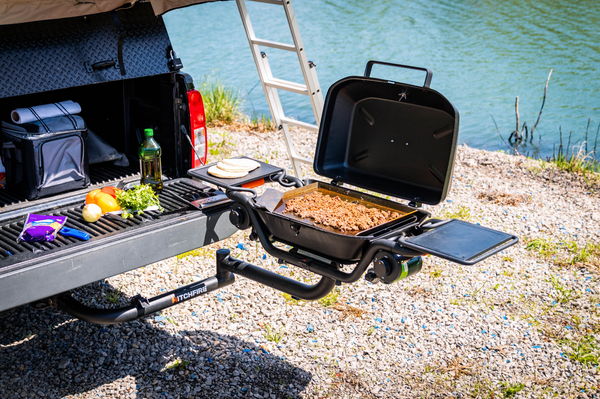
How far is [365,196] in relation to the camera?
2.88 metres

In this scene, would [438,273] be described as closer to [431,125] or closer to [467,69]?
[431,125]

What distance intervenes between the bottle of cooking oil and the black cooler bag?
39cm

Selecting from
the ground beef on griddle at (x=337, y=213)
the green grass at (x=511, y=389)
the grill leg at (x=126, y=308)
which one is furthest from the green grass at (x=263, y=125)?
the green grass at (x=511, y=389)

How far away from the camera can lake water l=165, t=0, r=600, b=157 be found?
11.5 m

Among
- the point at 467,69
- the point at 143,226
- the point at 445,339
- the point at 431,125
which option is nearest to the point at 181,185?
the point at 143,226

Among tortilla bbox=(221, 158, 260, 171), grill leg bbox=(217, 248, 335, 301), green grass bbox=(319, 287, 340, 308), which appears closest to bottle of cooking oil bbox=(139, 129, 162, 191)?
tortilla bbox=(221, 158, 260, 171)

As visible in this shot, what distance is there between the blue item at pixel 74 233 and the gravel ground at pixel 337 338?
1.47 feet

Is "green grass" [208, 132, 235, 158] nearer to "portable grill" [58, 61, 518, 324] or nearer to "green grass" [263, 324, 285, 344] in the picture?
"green grass" [263, 324, 285, 344]

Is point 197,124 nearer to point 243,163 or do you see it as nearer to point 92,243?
point 243,163

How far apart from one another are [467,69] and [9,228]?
41.7ft

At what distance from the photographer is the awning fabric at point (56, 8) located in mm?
3057

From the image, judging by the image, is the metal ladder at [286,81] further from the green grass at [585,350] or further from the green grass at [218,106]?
the green grass at [218,106]

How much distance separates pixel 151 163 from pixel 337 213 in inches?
56.0

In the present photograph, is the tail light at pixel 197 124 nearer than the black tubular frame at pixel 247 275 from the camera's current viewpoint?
No
